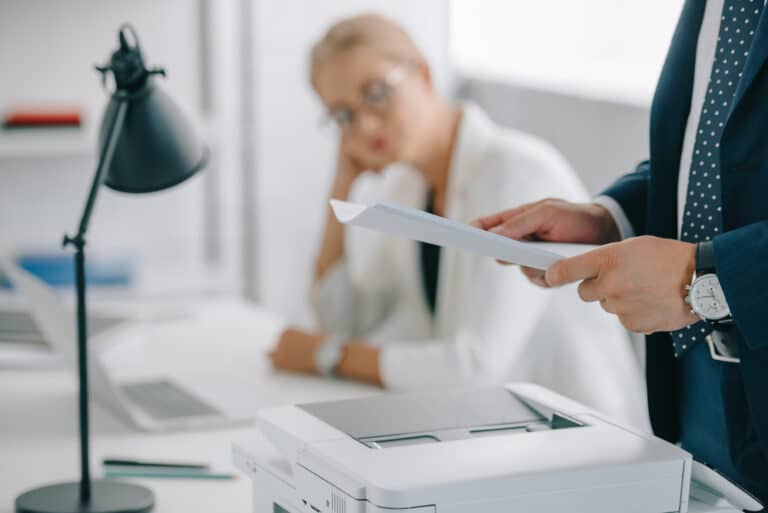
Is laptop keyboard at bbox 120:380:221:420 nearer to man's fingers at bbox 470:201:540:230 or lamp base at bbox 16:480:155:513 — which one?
lamp base at bbox 16:480:155:513

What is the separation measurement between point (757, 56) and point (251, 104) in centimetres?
235

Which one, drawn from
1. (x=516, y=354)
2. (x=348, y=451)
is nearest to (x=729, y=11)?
(x=348, y=451)

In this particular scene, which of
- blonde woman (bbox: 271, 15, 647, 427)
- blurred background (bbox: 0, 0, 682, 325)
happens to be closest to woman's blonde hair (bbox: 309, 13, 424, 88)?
blonde woman (bbox: 271, 15, 647, 427)

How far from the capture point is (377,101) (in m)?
2.22

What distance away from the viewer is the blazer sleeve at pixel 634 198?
4.59 ft

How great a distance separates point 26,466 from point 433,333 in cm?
102

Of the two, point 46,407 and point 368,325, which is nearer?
point 46,407

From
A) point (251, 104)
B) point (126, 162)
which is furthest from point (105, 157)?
point (251, 104)

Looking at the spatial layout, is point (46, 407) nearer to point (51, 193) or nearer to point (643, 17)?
point (51, 193)

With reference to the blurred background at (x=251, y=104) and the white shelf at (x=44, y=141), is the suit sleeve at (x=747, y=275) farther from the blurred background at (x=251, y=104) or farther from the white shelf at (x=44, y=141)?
the white shelf at (x=44, y=141)

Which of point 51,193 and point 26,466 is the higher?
point 51,193

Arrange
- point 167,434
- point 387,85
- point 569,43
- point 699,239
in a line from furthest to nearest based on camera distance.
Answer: point 569,43 → point 387,85 → point 167,434 → point 699,239

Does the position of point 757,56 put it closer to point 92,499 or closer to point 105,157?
point 105,157

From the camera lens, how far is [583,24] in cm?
283
